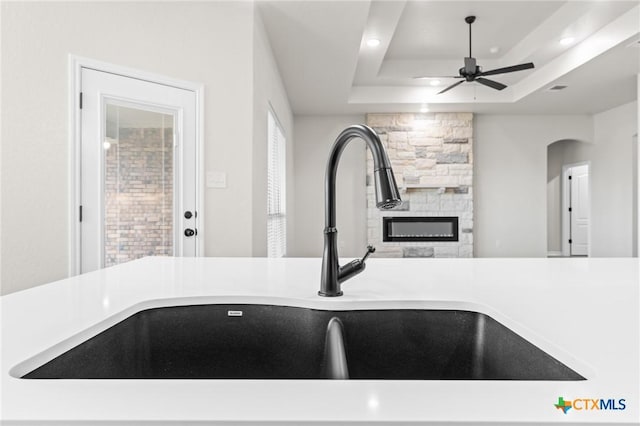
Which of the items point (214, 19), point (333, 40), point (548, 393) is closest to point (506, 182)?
point (333, 40)

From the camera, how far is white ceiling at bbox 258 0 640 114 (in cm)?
359

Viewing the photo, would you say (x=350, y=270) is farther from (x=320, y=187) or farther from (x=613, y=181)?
(x=613, y=181)

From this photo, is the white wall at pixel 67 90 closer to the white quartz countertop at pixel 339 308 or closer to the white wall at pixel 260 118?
the white wall at pixel 260 118

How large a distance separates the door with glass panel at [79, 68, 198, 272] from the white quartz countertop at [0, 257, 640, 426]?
157cm

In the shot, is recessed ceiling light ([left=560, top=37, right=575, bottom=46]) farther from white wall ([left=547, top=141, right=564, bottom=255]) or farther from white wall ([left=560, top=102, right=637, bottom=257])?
white wall ([left=547, top=141, right=564, bottom=255])

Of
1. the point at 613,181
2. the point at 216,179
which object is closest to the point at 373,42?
the point at 216,179

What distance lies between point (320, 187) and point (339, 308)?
240 inches

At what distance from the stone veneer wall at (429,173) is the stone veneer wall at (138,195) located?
14.0ft

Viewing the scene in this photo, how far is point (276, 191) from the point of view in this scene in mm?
4875

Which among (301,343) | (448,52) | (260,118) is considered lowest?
(301,343)

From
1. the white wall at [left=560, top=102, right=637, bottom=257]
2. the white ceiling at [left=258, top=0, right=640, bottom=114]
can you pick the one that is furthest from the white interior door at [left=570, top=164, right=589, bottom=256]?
the white ceiling at [left=258, top=0, right=640, bottom=114]

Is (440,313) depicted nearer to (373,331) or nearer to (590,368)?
(373,331)

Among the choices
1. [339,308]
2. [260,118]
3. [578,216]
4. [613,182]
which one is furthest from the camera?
[578,216]

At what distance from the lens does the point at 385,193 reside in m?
0.70
